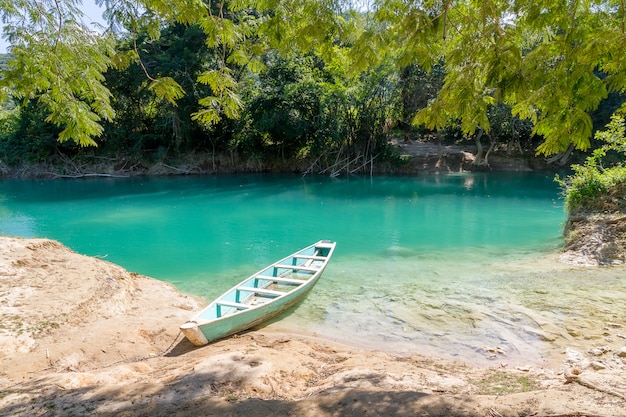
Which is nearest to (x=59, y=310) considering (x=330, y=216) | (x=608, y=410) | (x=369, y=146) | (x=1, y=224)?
(x=608, y=410)

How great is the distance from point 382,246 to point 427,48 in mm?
7691

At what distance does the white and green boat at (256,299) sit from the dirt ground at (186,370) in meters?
0.17

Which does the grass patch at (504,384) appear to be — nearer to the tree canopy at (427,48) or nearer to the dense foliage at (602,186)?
the tree canopy at (427,48)

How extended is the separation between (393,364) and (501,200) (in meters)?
13.4

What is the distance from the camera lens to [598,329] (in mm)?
4996

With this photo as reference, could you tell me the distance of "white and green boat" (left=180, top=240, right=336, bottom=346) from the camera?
525 cm

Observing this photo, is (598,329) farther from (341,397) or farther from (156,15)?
(156,15)

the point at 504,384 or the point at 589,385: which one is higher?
the point at 589,385

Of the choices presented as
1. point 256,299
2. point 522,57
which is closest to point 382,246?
point 256,299

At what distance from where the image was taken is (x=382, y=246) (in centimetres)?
1064

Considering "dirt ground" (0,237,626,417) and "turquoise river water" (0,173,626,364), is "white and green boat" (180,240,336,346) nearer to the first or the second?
"dirt ground" (0,237,626,417)

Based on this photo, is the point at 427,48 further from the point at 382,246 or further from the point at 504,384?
the point at 382,246

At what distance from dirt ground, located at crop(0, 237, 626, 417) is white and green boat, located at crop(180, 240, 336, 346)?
0.57 feet

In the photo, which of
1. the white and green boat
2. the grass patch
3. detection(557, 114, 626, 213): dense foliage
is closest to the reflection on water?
the white and green boat
